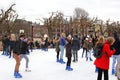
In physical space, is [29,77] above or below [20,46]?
below

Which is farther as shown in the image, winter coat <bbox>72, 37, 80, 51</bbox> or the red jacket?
winter coat <bbox>72, 37, 80, 51</bbox>

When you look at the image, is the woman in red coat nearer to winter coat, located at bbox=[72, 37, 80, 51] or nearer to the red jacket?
the red jacket

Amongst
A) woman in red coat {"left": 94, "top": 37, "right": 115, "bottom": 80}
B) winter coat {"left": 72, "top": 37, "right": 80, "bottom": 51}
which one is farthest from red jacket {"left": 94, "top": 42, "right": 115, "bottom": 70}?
winter coat {"left": 72, "top": 37, "right": 80, "bottom": 51}

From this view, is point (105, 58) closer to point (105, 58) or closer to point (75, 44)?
point (105, 58)

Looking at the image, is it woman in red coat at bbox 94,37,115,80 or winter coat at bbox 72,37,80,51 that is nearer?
woman in red coat at bbox 94,37,115,80

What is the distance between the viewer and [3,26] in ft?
156

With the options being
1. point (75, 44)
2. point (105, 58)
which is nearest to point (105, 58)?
point (105, 58)

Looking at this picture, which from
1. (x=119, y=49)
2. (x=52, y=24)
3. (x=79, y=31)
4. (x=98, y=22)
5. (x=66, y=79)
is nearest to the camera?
(x=66, y=79)

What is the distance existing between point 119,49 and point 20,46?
3.44m

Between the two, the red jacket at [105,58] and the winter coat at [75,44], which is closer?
the red jacket at [105,58]

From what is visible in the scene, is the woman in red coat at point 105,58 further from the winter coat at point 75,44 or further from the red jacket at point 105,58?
the winter coat at point 75,44

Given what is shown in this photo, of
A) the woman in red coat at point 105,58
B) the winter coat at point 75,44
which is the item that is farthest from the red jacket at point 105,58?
the winter coat at point 75,44

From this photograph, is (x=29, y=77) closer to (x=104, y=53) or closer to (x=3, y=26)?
(x=104, y=53)

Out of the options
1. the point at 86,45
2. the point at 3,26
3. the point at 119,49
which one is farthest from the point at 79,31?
the point at 119,49
